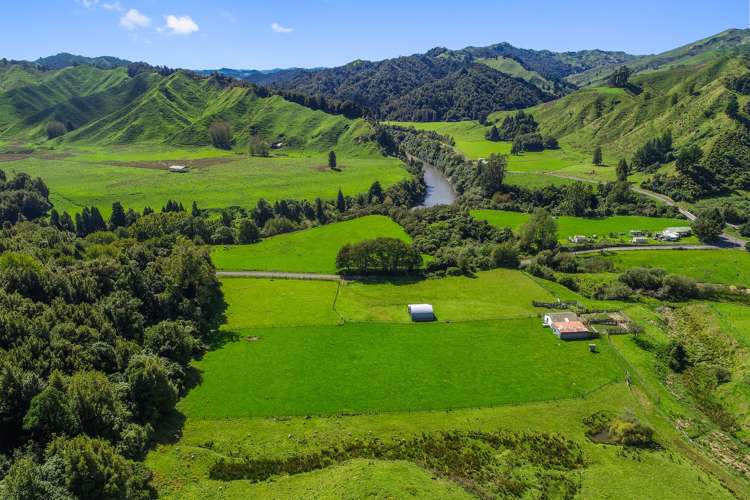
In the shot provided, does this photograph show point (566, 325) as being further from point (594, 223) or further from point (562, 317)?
point (594, 223)

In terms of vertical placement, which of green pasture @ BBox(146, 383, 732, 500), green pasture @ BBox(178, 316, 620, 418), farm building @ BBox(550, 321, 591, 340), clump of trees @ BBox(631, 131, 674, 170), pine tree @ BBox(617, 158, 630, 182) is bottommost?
green pasture @ BBox(146, 383, 732, 500)

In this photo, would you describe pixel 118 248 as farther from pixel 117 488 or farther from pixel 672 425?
pixel 672 425

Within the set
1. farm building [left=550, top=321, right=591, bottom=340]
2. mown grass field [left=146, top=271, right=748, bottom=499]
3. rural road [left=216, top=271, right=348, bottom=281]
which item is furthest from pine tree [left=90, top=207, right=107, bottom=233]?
farm building [left=550, top=321, right=591, bottom=340]

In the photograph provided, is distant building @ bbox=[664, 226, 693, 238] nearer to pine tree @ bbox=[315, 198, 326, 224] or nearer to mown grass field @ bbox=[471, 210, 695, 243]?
mown grass field @ bbox=[471, 210, 695, 243]

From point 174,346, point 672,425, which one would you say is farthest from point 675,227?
point 174,346

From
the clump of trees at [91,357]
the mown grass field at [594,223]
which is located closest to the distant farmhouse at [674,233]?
the mown grass field at [594,223]

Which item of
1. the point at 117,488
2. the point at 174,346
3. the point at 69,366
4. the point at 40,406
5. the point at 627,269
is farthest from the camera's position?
the point at 627,269

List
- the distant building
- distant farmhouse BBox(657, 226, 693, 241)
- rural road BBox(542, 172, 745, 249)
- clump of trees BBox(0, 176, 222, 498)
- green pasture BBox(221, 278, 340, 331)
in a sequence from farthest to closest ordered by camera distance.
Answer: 1. the distant building
2. distant farmhouse BBox(657, 226, 693, 241)
3. rural road BBox(542, 172, 745, 249)
4. green pasture BBox(221, 278, 340, 331)
5. clump of trees BBox(0, 176, 222, 498)
